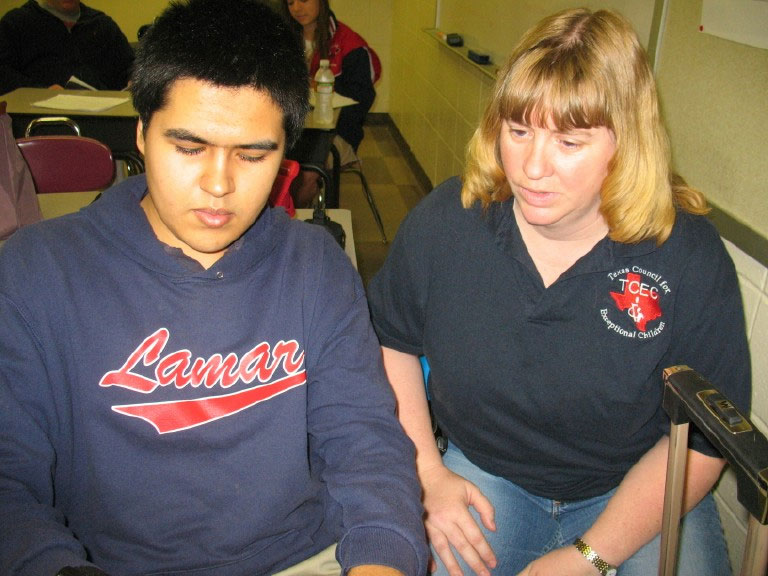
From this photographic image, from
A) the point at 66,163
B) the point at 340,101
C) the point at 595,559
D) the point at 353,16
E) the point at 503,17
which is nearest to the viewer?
the point at 595,559

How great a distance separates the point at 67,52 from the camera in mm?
4035

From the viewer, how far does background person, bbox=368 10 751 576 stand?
3.43 feet

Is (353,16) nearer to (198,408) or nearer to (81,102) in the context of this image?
(81,102)

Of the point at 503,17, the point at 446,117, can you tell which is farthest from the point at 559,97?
the point at 446,117

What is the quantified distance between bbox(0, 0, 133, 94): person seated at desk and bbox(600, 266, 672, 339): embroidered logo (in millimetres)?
3569

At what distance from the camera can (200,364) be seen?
3.19 ft

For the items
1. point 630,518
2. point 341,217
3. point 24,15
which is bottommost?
point 630,518

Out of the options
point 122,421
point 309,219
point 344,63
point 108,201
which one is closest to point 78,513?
point 122,421

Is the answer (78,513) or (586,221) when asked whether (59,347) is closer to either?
(78,513)

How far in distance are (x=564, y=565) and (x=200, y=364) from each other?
69 centimetres

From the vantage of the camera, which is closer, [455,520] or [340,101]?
[455,520]

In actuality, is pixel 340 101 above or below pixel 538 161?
below

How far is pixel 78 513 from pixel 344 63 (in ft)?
10.3

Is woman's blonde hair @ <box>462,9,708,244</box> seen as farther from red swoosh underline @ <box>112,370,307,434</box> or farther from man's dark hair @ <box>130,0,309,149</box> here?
red swoosh underline @ <box>112,370,307,434</box>
